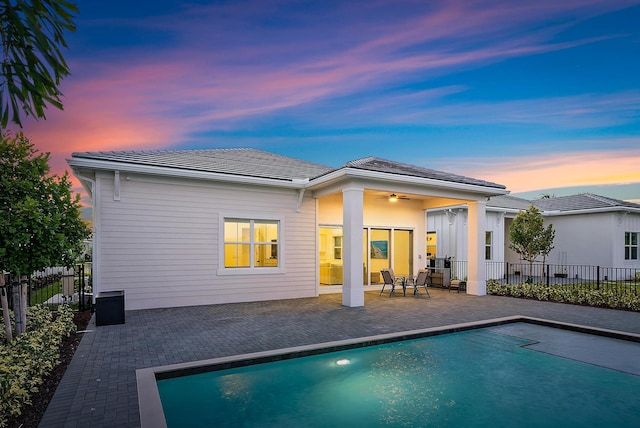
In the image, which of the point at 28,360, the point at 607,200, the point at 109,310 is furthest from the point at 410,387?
the point at 607,200

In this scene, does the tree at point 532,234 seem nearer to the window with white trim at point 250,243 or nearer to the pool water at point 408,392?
the pool water at point 408,392

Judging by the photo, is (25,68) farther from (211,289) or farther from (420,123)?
(420,123)

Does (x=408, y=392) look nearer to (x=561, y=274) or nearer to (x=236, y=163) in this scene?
(x=236, y=163)

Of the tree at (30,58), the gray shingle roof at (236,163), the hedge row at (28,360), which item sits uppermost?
the gray shingle roof at (236,163)

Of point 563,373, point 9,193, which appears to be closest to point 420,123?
point 563,373

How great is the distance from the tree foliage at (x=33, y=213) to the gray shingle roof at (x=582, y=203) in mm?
22299

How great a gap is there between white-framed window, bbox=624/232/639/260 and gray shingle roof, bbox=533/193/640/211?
5.21 ft

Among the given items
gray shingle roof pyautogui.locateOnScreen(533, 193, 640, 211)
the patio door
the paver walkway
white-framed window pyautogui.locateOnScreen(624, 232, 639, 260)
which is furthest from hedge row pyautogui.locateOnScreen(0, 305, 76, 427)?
white-framed window pyautogui.locateOnScreen(624, 232, 639, 260)

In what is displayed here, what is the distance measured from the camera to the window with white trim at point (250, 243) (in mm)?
10805

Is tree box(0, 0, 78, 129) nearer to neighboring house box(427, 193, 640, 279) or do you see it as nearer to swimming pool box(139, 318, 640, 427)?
swimming pool box(139, 318, 640, 427)

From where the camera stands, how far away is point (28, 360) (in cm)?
450

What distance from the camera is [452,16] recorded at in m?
9.88

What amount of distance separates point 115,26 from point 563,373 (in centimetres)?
1119

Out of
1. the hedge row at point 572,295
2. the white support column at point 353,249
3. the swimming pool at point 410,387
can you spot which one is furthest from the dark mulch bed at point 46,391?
the hedge row at point 572,295
